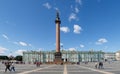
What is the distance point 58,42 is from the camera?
8000cm

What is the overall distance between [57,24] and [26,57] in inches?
4233

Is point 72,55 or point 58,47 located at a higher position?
point 58,47

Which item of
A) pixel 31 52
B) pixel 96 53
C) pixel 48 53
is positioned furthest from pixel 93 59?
pixel 31 52

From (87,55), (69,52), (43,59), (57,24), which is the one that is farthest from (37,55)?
(57,24)

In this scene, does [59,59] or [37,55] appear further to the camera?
[37,55]

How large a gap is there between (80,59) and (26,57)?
39.6 meters

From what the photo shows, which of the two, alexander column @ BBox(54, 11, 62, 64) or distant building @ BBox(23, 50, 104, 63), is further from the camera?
distant building @ BBox(23, 50, 104, 63)

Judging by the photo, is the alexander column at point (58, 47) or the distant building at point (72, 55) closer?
the alexander column at point (58, 47)

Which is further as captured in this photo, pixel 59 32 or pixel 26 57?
pixel 26 57

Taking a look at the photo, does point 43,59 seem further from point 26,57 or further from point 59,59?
point 59,59

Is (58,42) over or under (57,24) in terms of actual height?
under

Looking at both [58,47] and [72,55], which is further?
[72,55]

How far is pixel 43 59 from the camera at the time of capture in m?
182

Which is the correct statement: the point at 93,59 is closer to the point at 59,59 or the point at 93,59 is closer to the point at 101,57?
the point at 101,57
